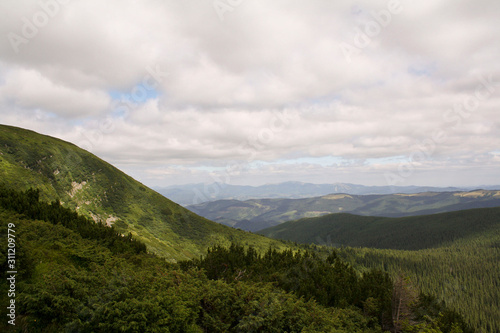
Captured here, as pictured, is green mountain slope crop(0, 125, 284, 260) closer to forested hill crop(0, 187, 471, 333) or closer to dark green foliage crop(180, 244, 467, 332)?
dark green foliage crop(180, 244, 467, 332)

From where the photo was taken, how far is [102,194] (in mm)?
106562

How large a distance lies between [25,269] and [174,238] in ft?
321

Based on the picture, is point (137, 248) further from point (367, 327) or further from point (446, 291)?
point (446, 291)

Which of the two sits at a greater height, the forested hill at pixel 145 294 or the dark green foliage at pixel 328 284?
the forested hill at pixel 145 294

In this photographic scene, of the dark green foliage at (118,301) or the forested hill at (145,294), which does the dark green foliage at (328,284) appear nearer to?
the forested hill at (145,294)

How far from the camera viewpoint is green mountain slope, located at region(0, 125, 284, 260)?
8088 cm

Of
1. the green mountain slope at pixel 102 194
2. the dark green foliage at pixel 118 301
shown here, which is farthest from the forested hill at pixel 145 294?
the green mountain slope at pixel 102 194

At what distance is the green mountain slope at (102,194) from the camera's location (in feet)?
265

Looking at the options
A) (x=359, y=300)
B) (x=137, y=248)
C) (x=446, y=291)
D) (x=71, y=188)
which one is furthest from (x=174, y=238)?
(x=446, y=291)

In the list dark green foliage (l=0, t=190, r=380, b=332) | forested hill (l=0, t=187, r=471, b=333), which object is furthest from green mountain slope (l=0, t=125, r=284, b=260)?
dark green foliage (l=0, t=190, r=380, b=332)

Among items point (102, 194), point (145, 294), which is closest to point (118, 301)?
point (145, 294)

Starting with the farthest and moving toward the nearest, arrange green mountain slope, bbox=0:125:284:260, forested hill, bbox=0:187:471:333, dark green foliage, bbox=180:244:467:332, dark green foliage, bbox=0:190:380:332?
green mountain slope, bbox=0:125:284:260 → dark green foliage, bbox=180:244:467:332 → forested hill, bbox=0:187:471:333 → dark green foliage, bbox=0:190:380:332

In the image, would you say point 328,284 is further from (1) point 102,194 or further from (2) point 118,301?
(1) point 102,194

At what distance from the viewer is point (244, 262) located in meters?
38.8
